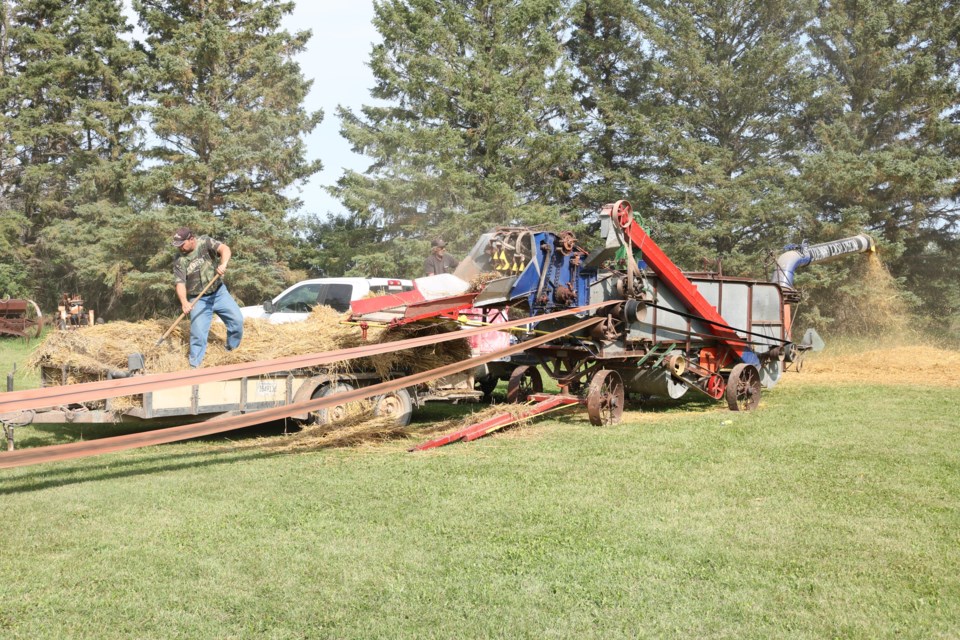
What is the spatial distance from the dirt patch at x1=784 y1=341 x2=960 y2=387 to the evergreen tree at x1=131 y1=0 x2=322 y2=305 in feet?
56.9

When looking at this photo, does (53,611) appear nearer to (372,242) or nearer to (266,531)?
(266,531)

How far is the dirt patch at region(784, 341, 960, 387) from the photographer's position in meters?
14.1

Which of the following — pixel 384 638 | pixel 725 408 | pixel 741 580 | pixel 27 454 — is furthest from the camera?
pixel 725 408

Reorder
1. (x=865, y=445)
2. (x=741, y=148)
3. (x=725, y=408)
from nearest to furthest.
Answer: (x=865, y=445) < (x=725, y=408) < (x=741, y=148)

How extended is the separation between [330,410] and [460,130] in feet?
57.9

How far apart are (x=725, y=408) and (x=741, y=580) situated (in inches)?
289

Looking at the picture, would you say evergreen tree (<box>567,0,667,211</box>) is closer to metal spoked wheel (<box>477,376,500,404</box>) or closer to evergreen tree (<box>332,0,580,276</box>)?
evergreen tree (<box>332,0,580,276</box>)

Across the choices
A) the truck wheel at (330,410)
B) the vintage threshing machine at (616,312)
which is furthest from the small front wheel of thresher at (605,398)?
the truck wheel at (330,410)

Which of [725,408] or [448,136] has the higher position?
[448,136]

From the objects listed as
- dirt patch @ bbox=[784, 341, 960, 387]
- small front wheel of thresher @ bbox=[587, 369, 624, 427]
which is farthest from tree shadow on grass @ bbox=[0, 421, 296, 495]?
dirt patch @ bbox=[784, 341, 960, 387]

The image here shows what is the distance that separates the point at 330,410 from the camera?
8906mm

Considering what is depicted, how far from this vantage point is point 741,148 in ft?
86.6

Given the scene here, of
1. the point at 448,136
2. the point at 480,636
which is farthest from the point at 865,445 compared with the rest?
the point at 448,136

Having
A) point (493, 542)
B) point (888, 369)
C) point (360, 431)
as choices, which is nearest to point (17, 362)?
point (360, 431)
